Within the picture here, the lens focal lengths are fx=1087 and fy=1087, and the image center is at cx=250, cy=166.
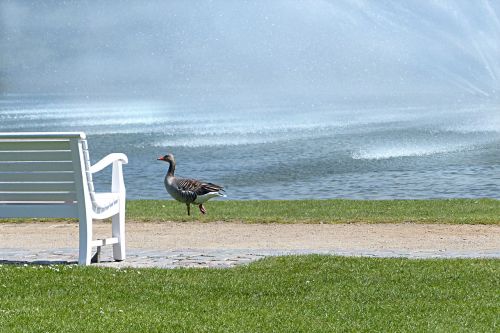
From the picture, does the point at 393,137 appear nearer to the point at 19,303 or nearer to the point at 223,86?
the point at 19,303

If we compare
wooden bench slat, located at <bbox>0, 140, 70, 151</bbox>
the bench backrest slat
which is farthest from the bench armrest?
wooden bench slat, located at <bbox>0, 140, 70, 151</bbox>

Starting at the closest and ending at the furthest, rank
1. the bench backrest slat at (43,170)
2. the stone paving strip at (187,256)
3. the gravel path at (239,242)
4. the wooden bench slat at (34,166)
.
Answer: the bench backrest slat at (43,170) < the wooden bench slat at (34,166) < the stone paving strip at (187,256) < the gravel path at (239,242)

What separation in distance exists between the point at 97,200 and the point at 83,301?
1863 mm

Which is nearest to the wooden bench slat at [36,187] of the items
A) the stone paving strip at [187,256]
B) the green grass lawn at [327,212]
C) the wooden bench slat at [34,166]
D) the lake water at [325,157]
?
the wooden bench slat at [34,166]

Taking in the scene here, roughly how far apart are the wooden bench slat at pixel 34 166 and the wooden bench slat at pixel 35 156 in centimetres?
4

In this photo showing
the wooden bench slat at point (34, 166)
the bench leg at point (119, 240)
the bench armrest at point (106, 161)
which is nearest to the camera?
the wooden bench slat at point (34, 166)

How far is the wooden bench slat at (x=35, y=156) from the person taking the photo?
911cm

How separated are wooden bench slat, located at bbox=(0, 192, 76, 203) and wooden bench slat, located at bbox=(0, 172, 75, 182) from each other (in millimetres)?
120

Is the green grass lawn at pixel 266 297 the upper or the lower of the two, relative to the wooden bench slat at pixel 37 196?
lower

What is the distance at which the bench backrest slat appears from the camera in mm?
9047

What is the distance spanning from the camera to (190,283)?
8.34 metres

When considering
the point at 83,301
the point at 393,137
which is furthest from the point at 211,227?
the point at 393,137

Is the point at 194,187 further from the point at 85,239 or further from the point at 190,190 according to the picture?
the point at 85,239

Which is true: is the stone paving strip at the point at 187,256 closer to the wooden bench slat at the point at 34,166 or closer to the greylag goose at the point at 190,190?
the wooden bench slat at the point at 34,166
